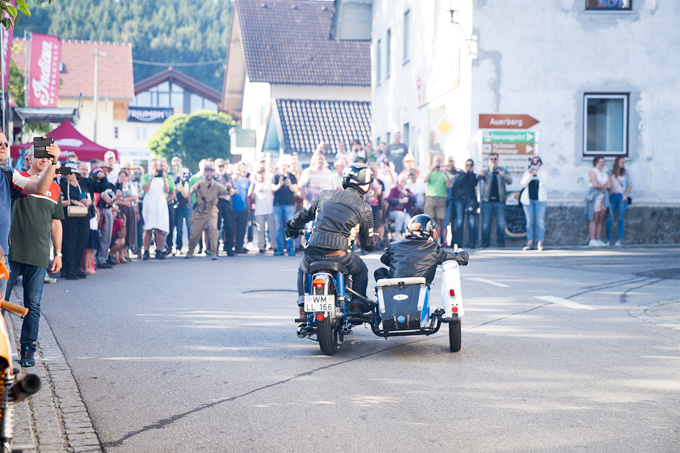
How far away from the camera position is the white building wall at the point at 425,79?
23.2 meters


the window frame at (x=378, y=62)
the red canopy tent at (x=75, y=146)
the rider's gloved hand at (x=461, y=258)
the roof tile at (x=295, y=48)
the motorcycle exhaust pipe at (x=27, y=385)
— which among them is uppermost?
the roof tile at (x=295, y=48)

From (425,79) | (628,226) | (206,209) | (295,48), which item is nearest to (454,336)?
(206,209)

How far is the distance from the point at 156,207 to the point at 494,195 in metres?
7.11

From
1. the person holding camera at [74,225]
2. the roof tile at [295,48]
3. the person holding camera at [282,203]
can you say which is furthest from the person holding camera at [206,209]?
the roof tile at [295,48]

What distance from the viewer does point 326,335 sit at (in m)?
8.27

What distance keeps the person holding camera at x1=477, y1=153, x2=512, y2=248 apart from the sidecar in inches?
503

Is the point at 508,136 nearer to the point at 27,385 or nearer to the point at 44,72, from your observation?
the point at 44,72

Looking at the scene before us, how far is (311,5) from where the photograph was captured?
5300 centimetres

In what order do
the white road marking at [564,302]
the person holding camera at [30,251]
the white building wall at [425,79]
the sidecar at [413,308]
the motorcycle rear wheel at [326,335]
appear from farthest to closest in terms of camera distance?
the white building wall at [425,79]
the white road marking at [564,302]
the sidecar at [413,308]
the motorcycle rear wheel at [326,335]
the person holding camera at [30,251]

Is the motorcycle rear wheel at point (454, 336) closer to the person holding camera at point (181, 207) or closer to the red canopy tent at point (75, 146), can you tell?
the person holding camera at point (181, 207)

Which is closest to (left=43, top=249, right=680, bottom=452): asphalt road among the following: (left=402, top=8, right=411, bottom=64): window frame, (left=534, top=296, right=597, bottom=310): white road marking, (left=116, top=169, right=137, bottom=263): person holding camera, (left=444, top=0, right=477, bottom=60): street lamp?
(left=534, top=296, right=597, bottom=310): white road marking

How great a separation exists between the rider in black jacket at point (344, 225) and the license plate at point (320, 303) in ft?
1.20

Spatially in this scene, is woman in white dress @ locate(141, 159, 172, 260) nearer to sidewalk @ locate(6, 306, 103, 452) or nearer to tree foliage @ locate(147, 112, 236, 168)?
sidewalk @ locate(6, 306, 103, 452)

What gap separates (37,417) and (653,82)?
19.5 meters
